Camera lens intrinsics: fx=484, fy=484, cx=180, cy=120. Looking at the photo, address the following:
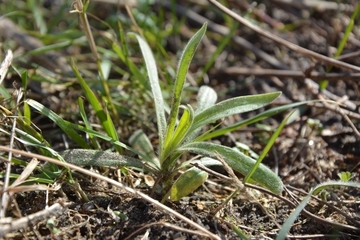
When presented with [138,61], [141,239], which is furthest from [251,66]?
[141,239]

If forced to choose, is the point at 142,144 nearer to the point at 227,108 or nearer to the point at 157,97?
the point at 157,97

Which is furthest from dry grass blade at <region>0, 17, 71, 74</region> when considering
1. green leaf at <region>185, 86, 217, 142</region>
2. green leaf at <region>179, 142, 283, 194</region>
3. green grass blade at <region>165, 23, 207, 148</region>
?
green leaf at <region>179, 142, 283, 194</region>

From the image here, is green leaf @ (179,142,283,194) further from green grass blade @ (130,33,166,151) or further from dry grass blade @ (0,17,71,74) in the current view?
dry grass blade @ (0,17,71,74)

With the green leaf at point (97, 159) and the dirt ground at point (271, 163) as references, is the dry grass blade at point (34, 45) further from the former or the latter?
the green leaf at point (97, 159)

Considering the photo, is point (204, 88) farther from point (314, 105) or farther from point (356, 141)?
point (356, 141)

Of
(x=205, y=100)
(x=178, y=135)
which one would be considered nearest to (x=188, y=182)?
(x=178, y=135)

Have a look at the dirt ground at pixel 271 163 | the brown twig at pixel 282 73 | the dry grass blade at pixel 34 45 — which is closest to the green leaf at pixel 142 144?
the dirt ground at pixel 271 163
